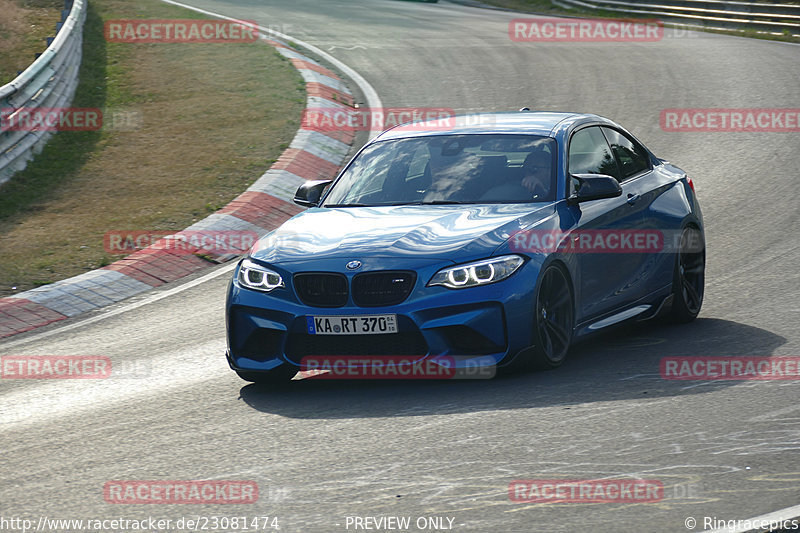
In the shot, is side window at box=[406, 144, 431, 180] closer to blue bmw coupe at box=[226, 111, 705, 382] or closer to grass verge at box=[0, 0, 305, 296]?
blue bmw coupe at box=[226, 111, 705, 382]

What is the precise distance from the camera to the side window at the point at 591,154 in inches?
325

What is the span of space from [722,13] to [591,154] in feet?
76.6

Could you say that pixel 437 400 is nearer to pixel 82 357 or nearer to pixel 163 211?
pixel 82 357

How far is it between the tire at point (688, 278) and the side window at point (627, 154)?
60cm

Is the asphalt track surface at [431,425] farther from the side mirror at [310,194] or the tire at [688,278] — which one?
the side mirror at [310,194]

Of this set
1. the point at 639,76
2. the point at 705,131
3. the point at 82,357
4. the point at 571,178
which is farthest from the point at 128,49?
the point at 571,178

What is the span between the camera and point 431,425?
6.20 m

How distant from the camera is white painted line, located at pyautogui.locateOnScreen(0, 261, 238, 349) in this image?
9773 millimetres

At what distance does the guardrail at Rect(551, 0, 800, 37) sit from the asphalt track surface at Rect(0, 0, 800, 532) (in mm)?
16827

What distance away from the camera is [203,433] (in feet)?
21.0
